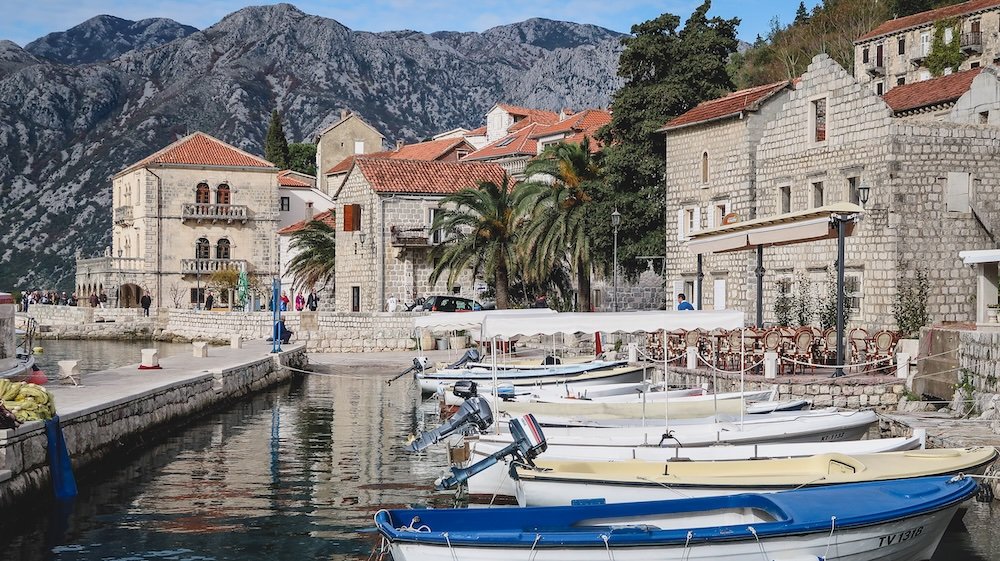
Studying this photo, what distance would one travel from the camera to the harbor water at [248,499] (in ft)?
44.1

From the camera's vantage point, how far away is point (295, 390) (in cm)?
3372

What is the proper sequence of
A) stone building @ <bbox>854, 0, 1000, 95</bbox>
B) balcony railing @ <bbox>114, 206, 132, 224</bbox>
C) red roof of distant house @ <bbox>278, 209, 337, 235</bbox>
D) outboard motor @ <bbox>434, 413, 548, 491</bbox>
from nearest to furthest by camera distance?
1. outboard motor @ <bbox>434, 413, 548, 491</bbox>
2. stone building @ <bbox>854, 0, 1000, 95</bbox>
3. red roof of distant house @ <bbox>278, 209, 337, 235</bbox>
4. balcony railing @ <bbox>114, 206, 132, 224</bbox>

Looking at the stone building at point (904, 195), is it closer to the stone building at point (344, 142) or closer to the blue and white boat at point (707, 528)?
the blue and white boat at point (707, 528)

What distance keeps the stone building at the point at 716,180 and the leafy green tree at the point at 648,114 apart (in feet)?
12.2

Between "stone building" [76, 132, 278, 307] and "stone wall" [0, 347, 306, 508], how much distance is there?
140 ft

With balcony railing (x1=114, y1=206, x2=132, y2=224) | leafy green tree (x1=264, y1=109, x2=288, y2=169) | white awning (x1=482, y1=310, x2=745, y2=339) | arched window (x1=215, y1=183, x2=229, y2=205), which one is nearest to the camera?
white awning (x1=482, y1=310, x2=745, y2=339)

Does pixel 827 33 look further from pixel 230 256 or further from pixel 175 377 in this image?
pixel 175 377

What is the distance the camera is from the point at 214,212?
7388cm

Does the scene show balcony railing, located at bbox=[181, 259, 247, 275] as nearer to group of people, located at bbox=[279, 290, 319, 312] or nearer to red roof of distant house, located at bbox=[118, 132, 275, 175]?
group of people, located at bbox=[279, 290, 319, 312]

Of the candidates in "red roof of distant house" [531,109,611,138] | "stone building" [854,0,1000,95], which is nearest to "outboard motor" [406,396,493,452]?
"stone building" [854,0,1000,95]

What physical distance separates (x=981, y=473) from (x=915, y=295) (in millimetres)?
18044

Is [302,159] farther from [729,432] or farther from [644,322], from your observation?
[729,432]

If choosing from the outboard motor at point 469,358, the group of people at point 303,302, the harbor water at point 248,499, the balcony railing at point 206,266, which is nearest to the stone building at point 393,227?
the group of people at point 303,302

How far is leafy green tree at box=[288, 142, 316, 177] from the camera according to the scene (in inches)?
4572
